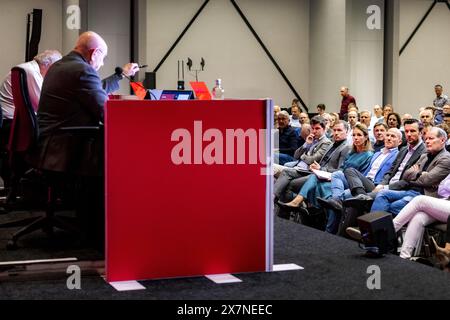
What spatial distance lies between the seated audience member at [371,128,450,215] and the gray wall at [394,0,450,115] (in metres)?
11.8

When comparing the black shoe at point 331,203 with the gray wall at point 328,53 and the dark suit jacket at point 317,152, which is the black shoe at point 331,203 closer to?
the dark suit jacket at point 317,152

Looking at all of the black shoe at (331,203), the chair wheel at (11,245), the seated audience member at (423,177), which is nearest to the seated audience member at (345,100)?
the black shoe at (331,203)

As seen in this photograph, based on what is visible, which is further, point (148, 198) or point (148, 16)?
point (148, 16)

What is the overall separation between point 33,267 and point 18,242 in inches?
42.3

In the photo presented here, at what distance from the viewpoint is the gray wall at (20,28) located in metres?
14.8

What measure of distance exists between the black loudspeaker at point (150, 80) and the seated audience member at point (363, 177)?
28.9 ft

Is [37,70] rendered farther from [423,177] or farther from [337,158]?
[423,177]

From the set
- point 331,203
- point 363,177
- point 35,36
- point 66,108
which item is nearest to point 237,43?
point 35,36

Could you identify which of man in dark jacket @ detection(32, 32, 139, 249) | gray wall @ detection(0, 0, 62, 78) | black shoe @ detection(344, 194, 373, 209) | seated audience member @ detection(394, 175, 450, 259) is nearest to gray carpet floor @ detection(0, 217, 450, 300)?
seated audience member @ detection(394, 175, 450, 259)

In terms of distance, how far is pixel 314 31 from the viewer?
16.9 m

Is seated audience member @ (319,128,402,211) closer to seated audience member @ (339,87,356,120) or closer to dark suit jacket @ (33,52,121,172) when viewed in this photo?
dark suit jacket @ (33,52,121,172)

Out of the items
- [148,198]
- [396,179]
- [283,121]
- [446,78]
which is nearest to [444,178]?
[396,179]

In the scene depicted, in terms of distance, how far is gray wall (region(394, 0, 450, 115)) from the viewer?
17469mm

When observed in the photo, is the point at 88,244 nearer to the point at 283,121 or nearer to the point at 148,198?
the point at 148,198
